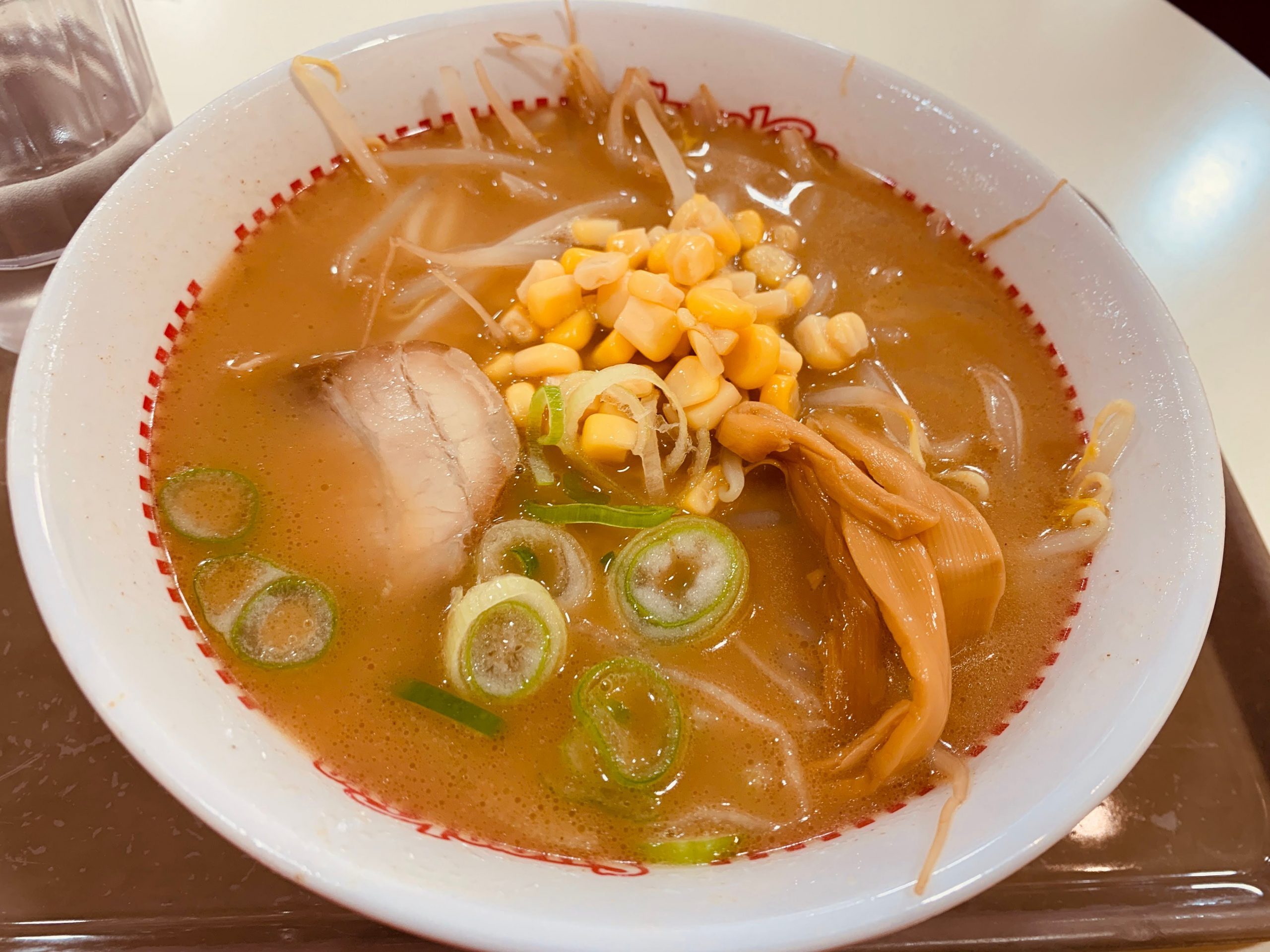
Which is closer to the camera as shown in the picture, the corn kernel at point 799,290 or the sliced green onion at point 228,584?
the sliced green onion at point 228,584

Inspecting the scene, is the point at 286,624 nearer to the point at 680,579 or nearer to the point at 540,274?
the point at 680,579

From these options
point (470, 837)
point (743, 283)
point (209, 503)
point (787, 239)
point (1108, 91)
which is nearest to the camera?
point (470, 837)

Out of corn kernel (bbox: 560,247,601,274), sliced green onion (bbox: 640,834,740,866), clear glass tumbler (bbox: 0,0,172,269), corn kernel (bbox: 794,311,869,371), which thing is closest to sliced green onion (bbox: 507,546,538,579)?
sliced green onion (bbox: 640,834,740,866)

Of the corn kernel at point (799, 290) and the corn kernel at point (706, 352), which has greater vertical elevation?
the corn kernel at point (799, 290)

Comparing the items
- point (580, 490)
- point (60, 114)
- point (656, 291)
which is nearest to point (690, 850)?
point (580, 490)

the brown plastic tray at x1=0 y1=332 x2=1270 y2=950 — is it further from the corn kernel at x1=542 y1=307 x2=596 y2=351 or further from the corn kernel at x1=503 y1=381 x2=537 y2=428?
the corn kernel at x1=542 y1=307 x2=596 y2=351

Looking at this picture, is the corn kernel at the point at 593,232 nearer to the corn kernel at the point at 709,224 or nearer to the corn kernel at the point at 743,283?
the corn kernel at the point at 709,224

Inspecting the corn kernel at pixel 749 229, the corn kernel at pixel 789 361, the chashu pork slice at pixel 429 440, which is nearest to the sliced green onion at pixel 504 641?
the chashu pork slice at pixel 429 440
